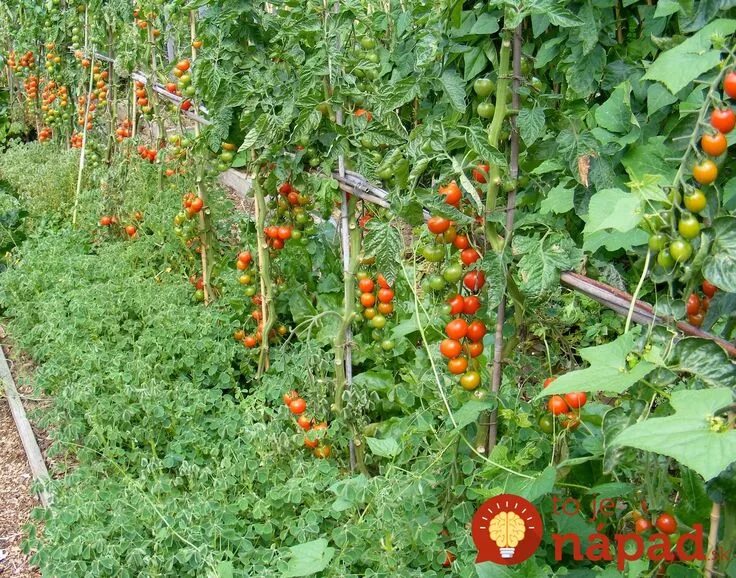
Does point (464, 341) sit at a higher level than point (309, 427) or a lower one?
higher

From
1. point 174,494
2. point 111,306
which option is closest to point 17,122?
point 111,306

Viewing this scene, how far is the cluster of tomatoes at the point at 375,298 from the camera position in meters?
2.58

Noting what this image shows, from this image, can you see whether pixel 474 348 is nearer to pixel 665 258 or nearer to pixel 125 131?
pixel 665 258

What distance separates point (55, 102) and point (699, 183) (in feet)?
20.0

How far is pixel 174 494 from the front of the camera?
8.35 feet

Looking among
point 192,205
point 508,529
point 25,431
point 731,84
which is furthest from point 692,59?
point 25,431

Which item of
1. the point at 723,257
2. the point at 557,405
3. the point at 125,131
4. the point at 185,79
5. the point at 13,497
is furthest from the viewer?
the point at 125,131

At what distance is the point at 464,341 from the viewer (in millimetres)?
2074

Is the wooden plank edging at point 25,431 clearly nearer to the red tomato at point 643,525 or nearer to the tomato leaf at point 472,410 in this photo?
the tomato leaf at point 472,410

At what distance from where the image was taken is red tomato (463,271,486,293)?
2.01 metres

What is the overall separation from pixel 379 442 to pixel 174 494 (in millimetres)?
825

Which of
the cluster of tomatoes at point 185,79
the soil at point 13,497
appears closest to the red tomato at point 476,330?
the soil at point 13,497

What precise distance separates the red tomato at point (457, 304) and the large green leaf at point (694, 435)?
751 mm

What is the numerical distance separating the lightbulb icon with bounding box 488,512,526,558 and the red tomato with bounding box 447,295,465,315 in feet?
1.79
